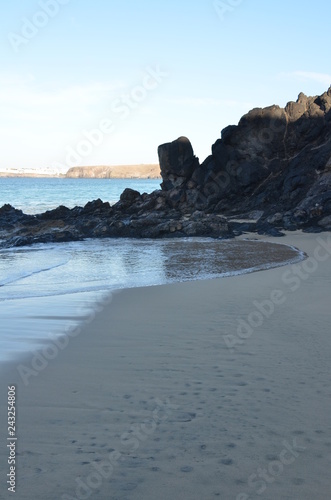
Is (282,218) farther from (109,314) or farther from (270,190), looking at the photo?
(109,314)

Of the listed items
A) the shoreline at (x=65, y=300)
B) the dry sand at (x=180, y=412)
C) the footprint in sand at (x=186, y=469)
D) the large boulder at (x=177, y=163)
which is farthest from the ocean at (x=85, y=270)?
the large boulder at (x=177, y=163)

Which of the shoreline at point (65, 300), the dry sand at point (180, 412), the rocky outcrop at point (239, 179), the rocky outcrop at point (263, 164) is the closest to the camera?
the dry sand at point (180, 412)

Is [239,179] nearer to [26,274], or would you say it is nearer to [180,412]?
[26,274]

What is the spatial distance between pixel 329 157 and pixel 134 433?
21.9m

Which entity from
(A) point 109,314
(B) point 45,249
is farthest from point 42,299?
(B) point 45,249

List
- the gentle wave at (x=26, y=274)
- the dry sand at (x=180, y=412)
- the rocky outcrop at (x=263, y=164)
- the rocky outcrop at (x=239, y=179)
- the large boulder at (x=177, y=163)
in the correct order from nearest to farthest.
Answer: the dry sand at (x=180, y=412), the gentle wave at (x=26, y=274), the rocky outcrop at (x=239, y=179), the rocky outcrop at (x=263, y=164), the large boulder at (x=177, y=163)

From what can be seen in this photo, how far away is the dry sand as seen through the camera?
287 cm

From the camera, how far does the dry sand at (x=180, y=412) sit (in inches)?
113

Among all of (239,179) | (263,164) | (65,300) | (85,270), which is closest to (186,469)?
(65,300)

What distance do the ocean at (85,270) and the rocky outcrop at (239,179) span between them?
489 cm

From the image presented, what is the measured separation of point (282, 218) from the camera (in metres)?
20.6

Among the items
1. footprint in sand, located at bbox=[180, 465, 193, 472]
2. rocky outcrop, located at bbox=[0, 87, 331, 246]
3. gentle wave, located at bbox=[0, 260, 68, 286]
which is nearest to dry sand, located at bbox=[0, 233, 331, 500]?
footprint in sand, located at bbox=[180, 465, 193, 472]

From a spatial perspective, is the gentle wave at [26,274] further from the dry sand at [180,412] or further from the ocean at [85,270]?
the dry sand at [180,412]

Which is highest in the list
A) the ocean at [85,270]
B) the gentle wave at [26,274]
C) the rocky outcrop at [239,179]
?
the rocky outcrop at [239,179]
